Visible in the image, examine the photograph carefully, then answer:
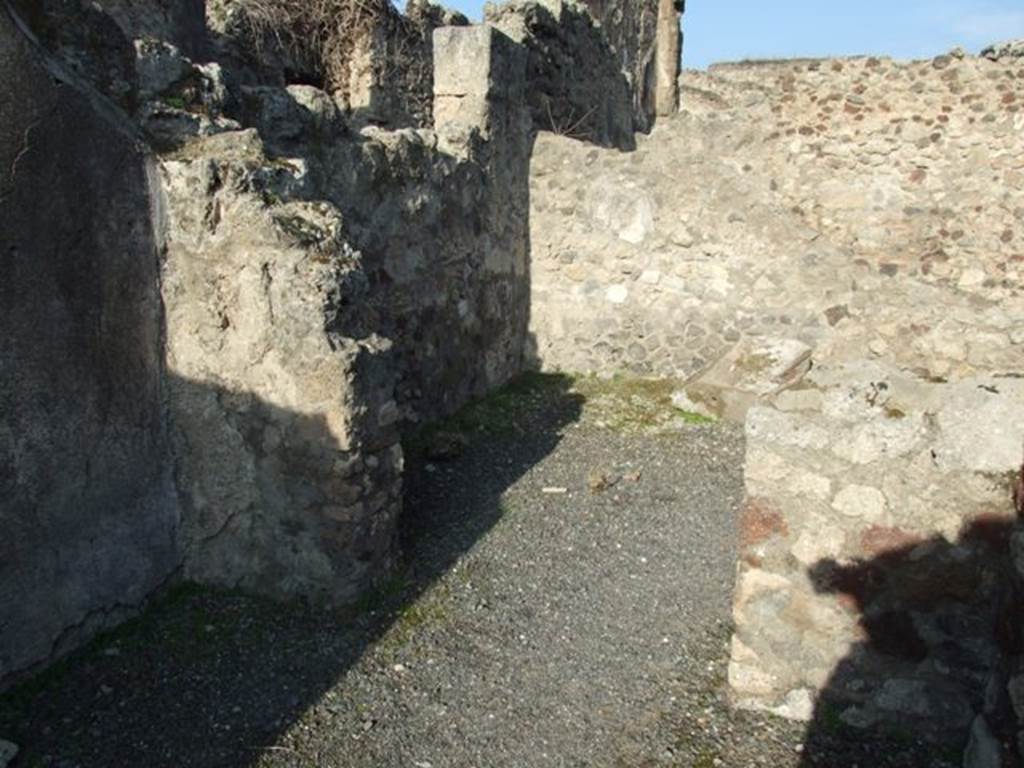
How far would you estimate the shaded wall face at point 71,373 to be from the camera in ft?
9.60

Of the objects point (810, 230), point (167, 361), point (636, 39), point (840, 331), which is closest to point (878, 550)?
point (167, 361)

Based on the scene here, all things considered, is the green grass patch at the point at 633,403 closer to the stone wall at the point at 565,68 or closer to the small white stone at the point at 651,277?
the small white stone at the point at 651,277

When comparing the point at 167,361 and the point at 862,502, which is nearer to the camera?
the point at 862,502

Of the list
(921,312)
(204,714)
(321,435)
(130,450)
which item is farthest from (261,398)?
(921,312)

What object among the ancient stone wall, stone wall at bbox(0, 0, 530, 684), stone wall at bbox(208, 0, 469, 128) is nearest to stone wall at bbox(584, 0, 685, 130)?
the ancient stone wall

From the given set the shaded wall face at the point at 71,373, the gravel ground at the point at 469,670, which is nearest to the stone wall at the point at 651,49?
the gravel ground at the point at 469,670

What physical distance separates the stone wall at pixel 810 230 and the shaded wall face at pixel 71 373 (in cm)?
435

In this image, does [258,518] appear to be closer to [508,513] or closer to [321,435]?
[321,435]

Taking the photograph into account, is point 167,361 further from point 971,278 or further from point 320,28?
point 971,278

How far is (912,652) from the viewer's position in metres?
2.77

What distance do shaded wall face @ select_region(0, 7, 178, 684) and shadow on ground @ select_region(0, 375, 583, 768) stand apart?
0.15 m

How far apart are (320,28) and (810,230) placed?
225 inches

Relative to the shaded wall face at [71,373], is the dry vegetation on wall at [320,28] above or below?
above

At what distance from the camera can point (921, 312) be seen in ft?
19.5
